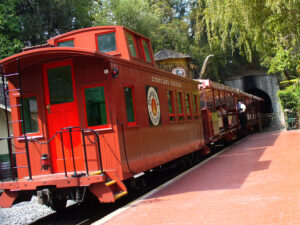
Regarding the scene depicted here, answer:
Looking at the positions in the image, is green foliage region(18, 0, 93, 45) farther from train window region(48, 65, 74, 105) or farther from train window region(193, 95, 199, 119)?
train window region(48, 65, 74, 105)

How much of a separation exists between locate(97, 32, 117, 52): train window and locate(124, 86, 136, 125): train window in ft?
5.05

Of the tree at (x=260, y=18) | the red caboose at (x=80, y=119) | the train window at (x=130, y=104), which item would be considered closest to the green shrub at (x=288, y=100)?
the tree at (x=260, y=18)

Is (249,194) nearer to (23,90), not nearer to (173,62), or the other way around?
(23,90)

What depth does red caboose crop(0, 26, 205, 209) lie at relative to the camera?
709cm

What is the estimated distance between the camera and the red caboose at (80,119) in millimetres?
7086

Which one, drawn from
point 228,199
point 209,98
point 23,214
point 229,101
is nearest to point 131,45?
point 228,199

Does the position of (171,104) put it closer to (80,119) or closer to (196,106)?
(196,106)

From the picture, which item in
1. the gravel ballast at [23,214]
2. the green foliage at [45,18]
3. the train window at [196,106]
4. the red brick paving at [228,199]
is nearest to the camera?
the red brick paving at [228,199]

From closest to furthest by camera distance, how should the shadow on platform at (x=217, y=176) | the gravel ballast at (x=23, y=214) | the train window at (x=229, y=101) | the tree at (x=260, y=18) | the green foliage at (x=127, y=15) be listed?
the shadow on platform at (x=217, y=176) → the gravel ballast at (x=23, y=214) → the tree at (x=260, y=18) → the train window at (x=229, y=101) → the green foliage at (x=127, y=15)

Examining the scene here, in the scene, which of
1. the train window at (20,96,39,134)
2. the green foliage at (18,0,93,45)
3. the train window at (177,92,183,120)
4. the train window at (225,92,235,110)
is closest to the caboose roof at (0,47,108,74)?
the train window at (20,96,39,134)

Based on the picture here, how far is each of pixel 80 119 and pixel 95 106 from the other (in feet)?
1.41

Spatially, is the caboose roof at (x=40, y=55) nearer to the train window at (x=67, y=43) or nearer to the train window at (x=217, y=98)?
the train window at (x=67, y=43)

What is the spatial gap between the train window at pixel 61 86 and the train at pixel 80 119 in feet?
0.07

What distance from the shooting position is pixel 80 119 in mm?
7555
